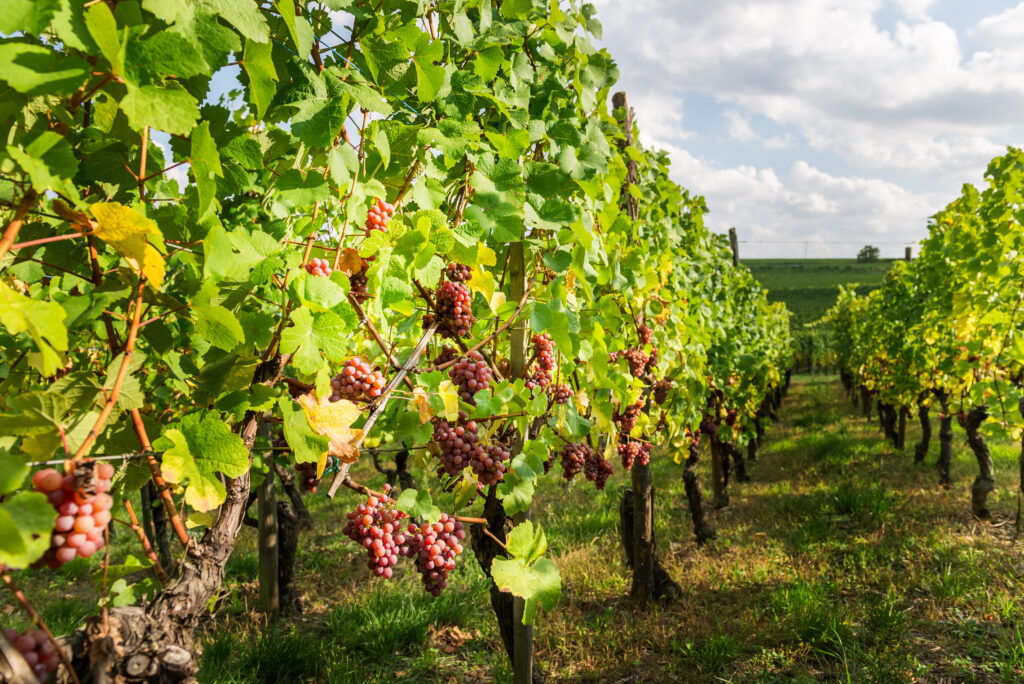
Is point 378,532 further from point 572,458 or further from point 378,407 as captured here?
point 572,458

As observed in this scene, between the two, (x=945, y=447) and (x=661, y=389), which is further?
(x=945, y=447)

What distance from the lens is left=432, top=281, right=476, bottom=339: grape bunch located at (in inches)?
58.0

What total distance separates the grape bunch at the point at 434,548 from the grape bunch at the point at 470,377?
32cm

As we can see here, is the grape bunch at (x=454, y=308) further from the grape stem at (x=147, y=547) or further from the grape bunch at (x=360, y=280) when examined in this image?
the grape stem at (x=147, y=547)

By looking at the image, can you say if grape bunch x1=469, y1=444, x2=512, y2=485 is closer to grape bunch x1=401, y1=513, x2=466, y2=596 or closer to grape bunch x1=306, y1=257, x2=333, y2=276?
grape bunch x1=401, y1=513, x2=466, y2=596

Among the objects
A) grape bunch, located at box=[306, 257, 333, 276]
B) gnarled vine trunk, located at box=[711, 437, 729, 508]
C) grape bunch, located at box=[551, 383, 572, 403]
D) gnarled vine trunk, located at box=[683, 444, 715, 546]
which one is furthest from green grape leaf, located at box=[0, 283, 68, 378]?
gnarled vine trunk, located at box=[711, 437, 729, 508]

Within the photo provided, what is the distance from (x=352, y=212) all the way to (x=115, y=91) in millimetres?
426

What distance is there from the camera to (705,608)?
14.8 feet

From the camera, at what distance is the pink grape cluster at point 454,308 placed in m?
1.47

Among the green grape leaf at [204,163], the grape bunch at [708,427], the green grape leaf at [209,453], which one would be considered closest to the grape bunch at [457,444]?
the green grape leaf at [209,453]

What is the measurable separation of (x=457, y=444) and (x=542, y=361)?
0.53m

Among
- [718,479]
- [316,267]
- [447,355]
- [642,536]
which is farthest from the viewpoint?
[718,479]

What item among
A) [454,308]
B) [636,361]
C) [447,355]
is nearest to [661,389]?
[636,361]

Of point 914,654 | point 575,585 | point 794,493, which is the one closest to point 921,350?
point 794,493
